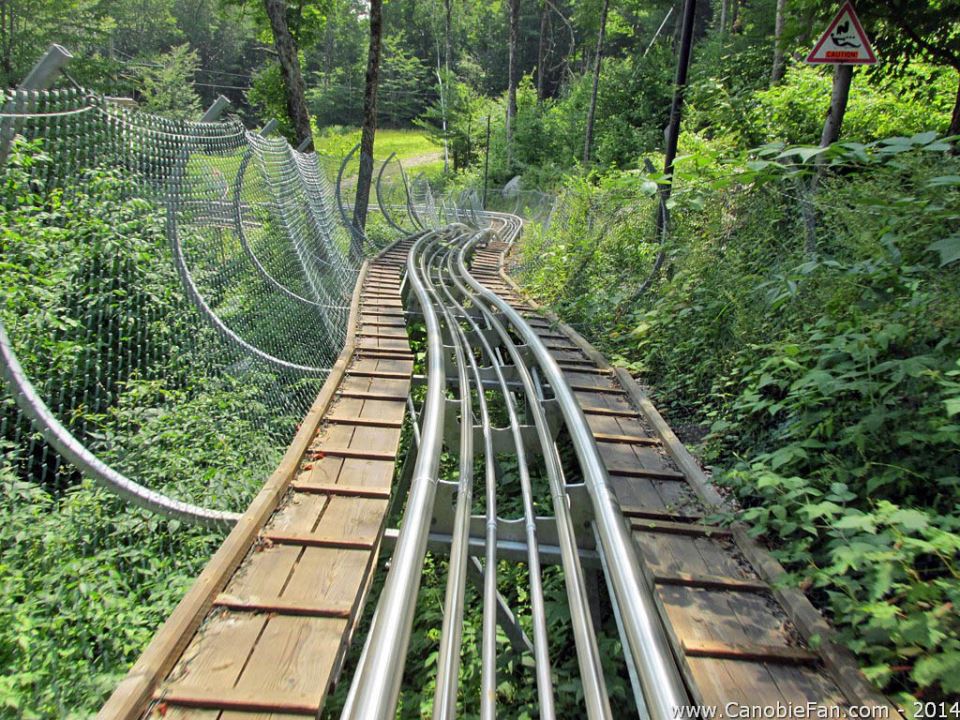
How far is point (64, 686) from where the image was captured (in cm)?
228

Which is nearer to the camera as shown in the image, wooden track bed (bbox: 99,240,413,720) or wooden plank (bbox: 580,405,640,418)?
wooden track bed (bbox: 99,240,413,720)

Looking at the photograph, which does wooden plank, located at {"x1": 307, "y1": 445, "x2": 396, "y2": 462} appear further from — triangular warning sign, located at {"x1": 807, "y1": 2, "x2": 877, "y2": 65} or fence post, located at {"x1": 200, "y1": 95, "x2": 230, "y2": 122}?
triangular warning sign, located at {"x1": 807, "y1": 2, "x2": 877, "y2": 65}

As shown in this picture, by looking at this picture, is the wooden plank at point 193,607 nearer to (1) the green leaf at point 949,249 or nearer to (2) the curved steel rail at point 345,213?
(1) the green leaf at point 949,249

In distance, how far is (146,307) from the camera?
4.36 meters

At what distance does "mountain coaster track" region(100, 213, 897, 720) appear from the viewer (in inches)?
76.5

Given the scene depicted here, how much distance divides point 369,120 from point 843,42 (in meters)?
10.6

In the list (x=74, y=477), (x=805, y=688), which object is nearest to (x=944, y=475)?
(x=805, y=688)

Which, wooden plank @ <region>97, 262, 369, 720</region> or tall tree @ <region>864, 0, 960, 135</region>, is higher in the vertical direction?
tall tree @ <region>864, 0, 960, 135</region>

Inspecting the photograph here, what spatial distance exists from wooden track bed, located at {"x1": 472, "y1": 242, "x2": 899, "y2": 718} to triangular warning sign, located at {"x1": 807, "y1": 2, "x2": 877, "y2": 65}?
8.34 feet

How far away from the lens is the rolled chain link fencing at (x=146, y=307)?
3.16 metres

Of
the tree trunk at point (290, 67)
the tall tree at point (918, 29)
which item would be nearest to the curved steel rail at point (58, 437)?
the tall tree at point (918, 29)

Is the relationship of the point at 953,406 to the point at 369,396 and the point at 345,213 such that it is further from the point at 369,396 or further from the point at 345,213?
the point at 345,213

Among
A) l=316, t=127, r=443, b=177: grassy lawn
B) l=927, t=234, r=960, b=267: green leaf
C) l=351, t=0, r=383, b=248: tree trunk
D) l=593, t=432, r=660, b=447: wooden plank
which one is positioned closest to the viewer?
l=927, t=234, r=960, b=267: green leaf

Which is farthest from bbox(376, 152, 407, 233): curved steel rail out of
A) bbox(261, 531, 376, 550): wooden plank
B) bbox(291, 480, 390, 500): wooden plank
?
bbox(261, 531, 376, 550): wooden plank
